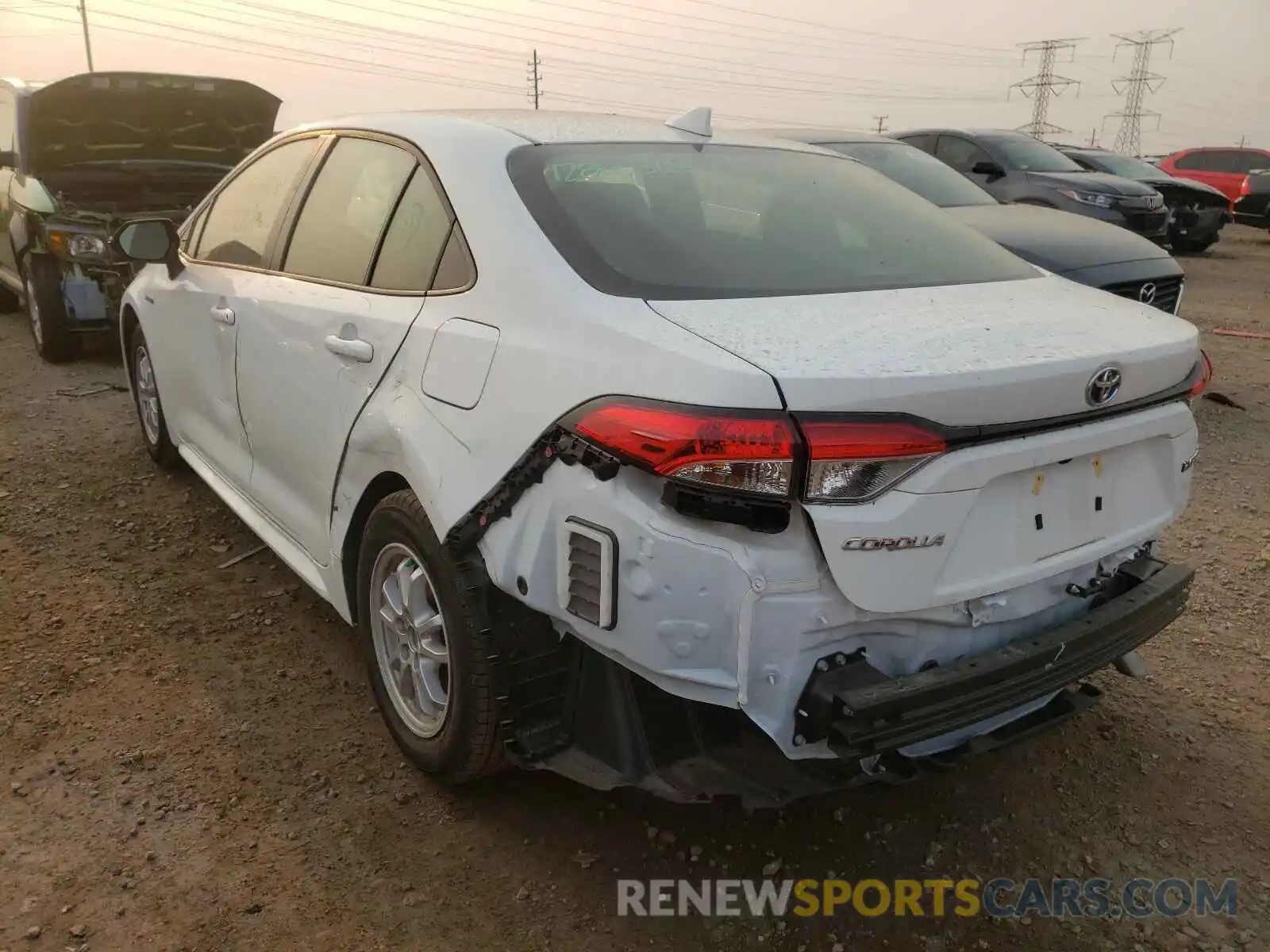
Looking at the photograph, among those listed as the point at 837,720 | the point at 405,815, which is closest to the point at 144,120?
the point at 405,815

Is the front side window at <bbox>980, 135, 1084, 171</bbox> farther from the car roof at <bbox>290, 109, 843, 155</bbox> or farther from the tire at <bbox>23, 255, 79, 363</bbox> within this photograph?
the tire at <bbox>23, 255, 79, 363</bbox>

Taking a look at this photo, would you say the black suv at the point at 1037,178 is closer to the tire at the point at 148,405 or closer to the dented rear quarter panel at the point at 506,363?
the tire at the point at 148,405

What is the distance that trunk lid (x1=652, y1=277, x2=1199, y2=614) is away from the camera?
5.83ft

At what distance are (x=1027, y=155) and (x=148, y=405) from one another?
9.24 metres

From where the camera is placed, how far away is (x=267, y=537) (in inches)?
130

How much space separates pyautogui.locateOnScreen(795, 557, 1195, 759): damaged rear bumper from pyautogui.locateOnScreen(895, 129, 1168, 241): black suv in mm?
8460

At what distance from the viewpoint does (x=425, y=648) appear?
8.24 feet

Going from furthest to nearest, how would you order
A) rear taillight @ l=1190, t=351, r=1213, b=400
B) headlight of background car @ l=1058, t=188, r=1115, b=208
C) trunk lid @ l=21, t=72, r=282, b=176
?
1. headlight of background car @ l=1058, t=188, r=1115, b=208
2. trunk lid @ l=21, t=72, r=282, b=176
3. rear taillight @ l=1190, t=351, r=1213, b=400

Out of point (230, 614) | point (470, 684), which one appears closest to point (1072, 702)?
point (470, 684)

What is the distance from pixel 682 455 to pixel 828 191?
1.44m

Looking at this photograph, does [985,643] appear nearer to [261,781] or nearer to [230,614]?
[261,781]

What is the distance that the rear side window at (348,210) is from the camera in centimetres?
274

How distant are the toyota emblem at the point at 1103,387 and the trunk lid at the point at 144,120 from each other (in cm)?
751

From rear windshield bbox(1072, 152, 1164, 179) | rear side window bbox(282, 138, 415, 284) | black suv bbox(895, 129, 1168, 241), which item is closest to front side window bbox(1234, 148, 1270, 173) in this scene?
rear windshield bbox(1072, 152, 1164, 179)
